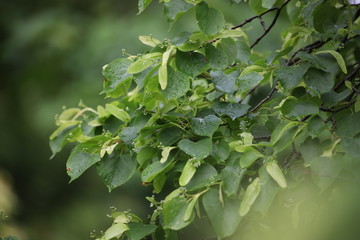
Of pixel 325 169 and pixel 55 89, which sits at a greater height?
pixel 325 169

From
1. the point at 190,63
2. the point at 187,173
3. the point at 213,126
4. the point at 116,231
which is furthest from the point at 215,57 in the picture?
the point at 116,231

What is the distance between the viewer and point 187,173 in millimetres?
1250

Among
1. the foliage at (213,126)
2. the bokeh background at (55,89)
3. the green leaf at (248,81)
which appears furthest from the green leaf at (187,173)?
the bokeh background at (55,89)

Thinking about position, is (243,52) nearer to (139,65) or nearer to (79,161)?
(139,65)

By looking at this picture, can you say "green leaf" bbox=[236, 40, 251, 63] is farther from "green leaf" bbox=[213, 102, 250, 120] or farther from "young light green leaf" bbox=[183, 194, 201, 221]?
"young light green leaf" bbox=[183, 194, 201, 221]

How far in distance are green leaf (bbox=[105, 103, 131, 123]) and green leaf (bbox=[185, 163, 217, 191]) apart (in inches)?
10.6

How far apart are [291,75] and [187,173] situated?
0.34m

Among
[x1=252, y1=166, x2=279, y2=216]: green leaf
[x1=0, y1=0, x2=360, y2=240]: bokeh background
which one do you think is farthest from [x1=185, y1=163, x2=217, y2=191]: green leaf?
[x1=0, y1=0, x2=360, y2=240]: bokeh background

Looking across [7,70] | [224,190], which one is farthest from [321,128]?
[7,70]

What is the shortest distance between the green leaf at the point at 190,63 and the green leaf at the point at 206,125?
0.12 m

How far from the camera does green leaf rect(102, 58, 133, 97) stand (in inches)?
51.5

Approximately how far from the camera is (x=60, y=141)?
165 centimetres

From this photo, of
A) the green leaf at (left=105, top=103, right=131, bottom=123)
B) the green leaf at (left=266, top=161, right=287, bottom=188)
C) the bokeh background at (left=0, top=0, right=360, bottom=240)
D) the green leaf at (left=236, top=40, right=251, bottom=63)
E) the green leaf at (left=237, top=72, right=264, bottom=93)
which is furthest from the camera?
the bokeh background at (left=0, top=0, right=360, bottom=240)

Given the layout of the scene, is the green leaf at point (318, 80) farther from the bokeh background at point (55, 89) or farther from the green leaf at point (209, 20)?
the bokeh background at point (55, 89)
